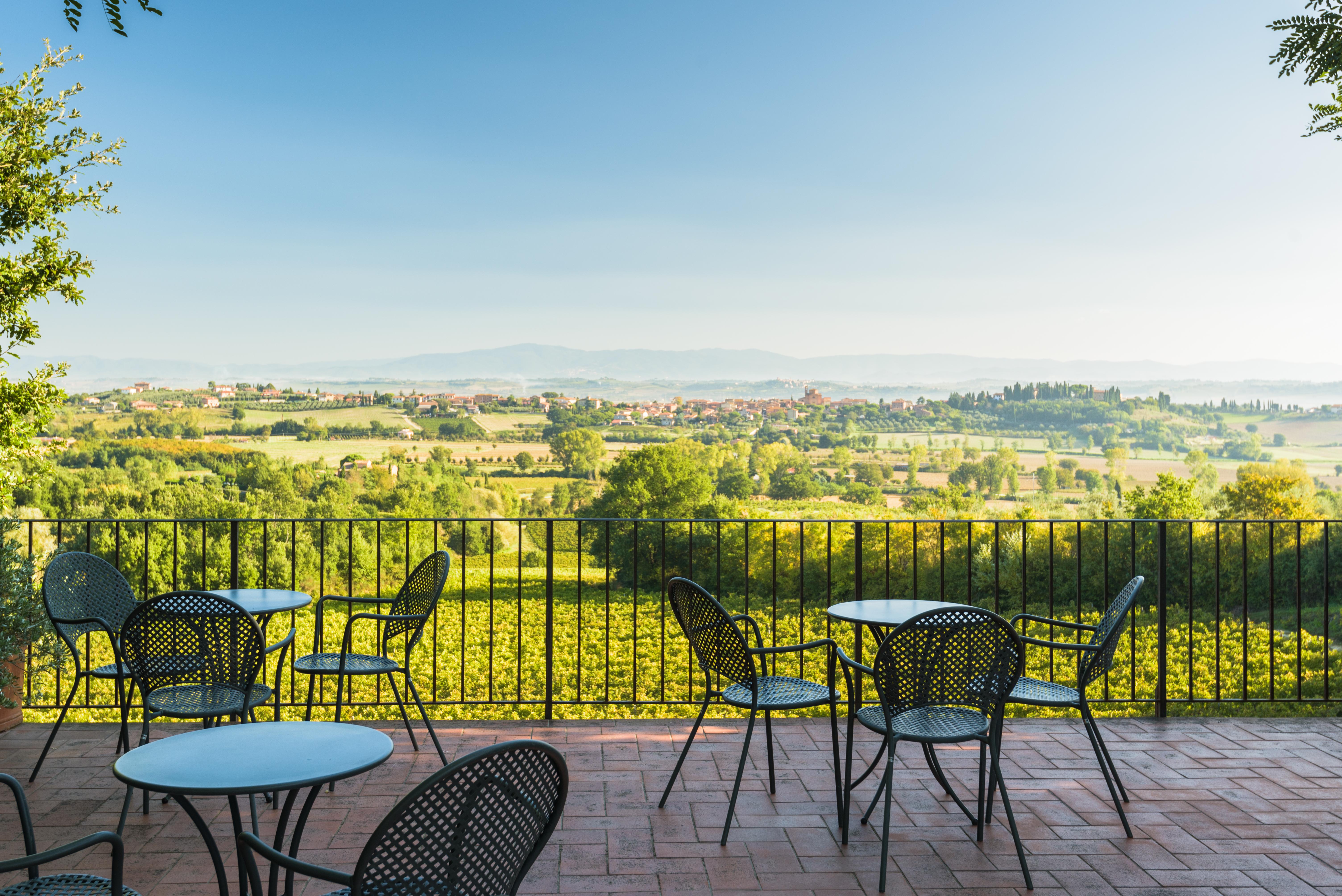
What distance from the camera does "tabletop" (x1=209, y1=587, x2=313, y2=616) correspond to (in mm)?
3414

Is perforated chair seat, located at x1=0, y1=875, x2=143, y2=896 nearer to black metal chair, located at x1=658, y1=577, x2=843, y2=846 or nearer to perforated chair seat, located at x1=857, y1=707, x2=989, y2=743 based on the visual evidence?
black metal chair, located at x1=658, y1=577, x2=843, y2=846

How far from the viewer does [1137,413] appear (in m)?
35.4

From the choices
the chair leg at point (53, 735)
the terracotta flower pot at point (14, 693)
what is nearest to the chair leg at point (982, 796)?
the chair leg at point (53, 735)

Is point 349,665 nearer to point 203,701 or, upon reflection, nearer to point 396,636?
point 396,636

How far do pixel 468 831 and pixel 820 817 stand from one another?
2.09 meters

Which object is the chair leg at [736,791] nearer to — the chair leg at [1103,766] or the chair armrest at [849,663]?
the chair armrest at [849,663]

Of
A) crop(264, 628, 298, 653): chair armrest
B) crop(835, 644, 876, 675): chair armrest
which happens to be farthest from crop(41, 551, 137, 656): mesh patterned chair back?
crop(835, 644, 876, 675): chair armrest

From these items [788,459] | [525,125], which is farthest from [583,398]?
[525,125]

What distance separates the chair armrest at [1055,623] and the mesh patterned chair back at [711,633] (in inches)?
35.6

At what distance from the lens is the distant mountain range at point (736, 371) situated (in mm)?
39281

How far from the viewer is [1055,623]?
3.02m

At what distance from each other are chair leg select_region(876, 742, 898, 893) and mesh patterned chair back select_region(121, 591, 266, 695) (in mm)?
1964

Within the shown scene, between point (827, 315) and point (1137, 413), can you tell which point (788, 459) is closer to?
point (1137, 413)

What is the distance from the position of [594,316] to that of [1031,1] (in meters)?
33.2
